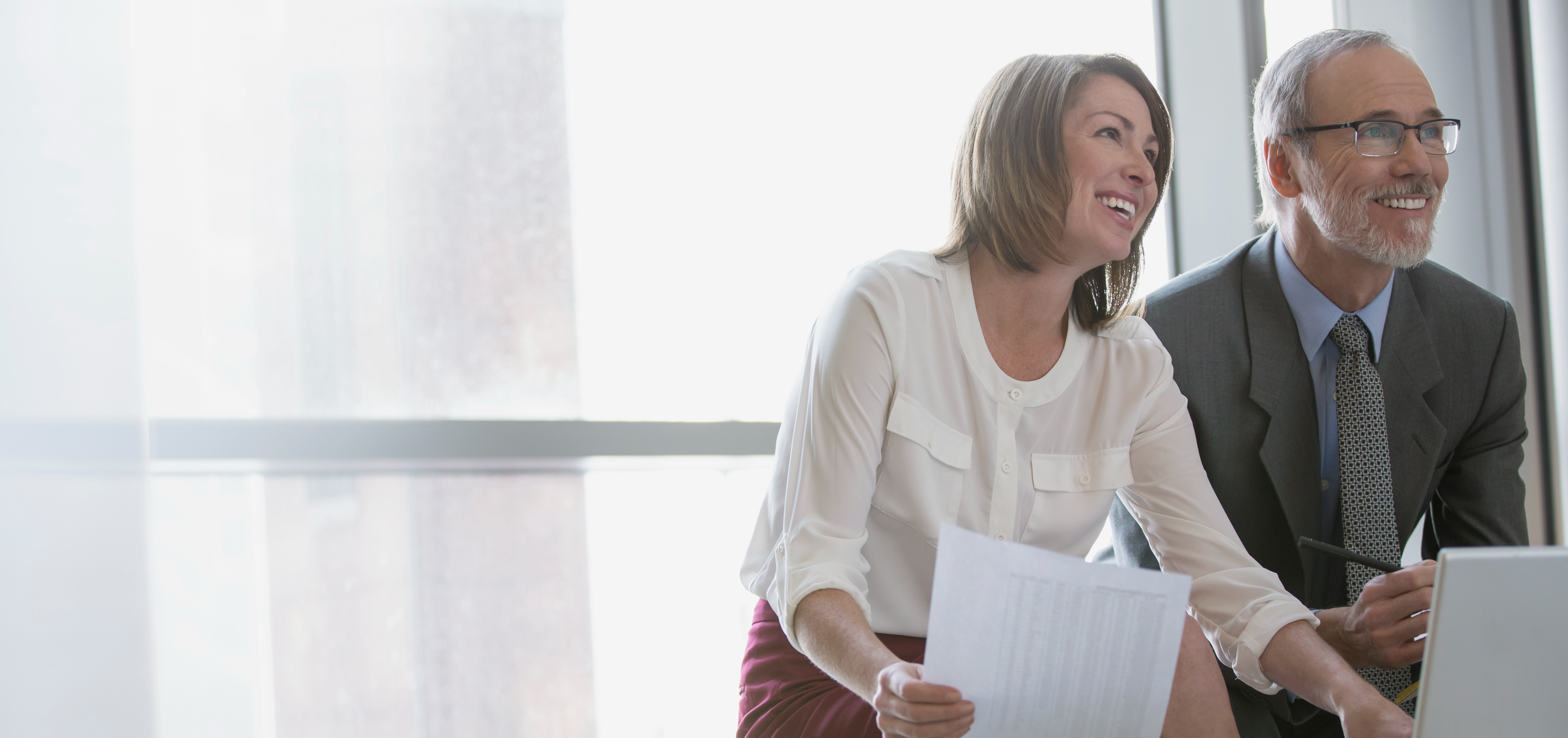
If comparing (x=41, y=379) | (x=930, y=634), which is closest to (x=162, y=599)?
(x=41, y=379)

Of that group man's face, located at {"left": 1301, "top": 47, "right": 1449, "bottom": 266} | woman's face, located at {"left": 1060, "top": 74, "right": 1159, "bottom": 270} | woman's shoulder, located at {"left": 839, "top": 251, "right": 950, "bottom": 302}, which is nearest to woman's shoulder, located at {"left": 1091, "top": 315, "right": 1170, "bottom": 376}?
woman's face, located at {"left": 1060, "top": 74, "right": 1159, "bottom": 270}

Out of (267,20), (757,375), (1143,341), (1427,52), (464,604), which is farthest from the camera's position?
(1427,52)

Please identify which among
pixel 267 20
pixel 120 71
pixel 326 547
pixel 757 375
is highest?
pixel 267 20

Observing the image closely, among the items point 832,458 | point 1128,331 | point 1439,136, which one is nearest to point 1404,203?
point 1439,136

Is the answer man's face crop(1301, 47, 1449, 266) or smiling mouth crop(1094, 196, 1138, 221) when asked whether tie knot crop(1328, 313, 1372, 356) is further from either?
smiling mouth crop(1094, 196, 1138, 221)

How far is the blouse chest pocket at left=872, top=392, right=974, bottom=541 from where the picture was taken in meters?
1.24

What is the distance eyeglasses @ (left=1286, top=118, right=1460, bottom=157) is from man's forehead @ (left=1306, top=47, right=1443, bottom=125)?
0.04 ft

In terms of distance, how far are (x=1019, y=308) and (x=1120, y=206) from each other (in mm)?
178

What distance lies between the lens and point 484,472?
1748 millimetres

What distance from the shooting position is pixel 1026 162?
1.30 meters

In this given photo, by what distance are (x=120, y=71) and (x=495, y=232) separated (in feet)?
1.87

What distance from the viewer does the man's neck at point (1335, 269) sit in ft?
5.12

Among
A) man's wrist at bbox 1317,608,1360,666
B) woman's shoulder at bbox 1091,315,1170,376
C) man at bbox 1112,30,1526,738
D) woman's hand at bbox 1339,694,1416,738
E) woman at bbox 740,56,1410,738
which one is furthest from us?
man at bbox 1112,30,1526,738

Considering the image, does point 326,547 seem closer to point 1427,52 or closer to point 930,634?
point 930,634
